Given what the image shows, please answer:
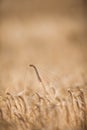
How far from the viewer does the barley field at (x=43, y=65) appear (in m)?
1.85

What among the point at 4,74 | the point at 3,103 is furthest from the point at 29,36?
the point at 3,103

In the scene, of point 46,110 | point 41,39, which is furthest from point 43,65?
point 46,110

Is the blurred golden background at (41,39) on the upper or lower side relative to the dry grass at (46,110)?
upper

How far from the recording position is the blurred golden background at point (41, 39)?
6.20 feet

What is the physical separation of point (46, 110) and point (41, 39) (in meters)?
0.45

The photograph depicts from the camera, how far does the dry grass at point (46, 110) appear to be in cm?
183

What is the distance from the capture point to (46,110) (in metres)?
1.85

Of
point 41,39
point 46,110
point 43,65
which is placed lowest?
point 46,110

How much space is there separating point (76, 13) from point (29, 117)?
712 millimetres

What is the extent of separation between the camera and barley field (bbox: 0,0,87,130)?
1.85m

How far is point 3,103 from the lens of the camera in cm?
189

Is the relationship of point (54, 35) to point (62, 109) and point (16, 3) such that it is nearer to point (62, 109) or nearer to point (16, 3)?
point (16, 3)

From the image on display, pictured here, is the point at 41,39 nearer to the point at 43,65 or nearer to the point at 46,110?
the point at 43,65

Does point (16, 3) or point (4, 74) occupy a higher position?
point (16, 3)
